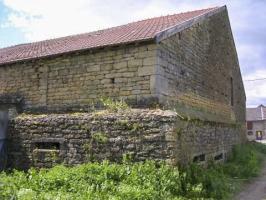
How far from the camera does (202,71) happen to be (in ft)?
42.6

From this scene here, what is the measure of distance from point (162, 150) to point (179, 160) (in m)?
0.52

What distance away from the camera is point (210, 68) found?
13.9m

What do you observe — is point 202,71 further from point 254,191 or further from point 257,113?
point 257,113

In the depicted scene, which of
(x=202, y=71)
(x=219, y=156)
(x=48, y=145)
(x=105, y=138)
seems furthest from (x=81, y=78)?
(x=219, y=156)

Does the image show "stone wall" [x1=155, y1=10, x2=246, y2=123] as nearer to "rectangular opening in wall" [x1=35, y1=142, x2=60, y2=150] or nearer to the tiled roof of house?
"rectangular opening in wall" [x1=35, y1=142, x2=60, y2=150]

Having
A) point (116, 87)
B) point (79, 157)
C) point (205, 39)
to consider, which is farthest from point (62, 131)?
point (205, 39)

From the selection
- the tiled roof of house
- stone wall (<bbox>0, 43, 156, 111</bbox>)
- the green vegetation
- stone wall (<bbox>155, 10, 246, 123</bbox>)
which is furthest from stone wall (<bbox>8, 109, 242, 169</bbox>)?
the tiled roof of house

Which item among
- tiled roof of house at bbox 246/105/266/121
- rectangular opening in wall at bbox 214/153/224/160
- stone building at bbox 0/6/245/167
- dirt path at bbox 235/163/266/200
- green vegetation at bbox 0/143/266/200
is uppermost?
tiled roof of house at bbox 246/105/266/121

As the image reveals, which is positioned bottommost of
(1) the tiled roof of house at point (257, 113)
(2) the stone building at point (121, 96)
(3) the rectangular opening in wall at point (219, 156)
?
(3) the rectangular opening in wall at point (219, 156)

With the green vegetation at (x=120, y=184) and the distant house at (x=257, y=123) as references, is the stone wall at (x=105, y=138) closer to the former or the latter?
the green vegetation at (x=120, y=184)

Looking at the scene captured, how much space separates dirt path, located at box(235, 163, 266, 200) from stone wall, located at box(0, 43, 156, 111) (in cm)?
366

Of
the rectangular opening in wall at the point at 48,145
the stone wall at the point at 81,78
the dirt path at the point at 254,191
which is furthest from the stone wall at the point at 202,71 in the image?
the rectangular opening in wall at the point at 48,145

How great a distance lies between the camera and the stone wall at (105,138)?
8656mm

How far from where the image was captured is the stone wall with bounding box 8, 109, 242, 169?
8.66 m
